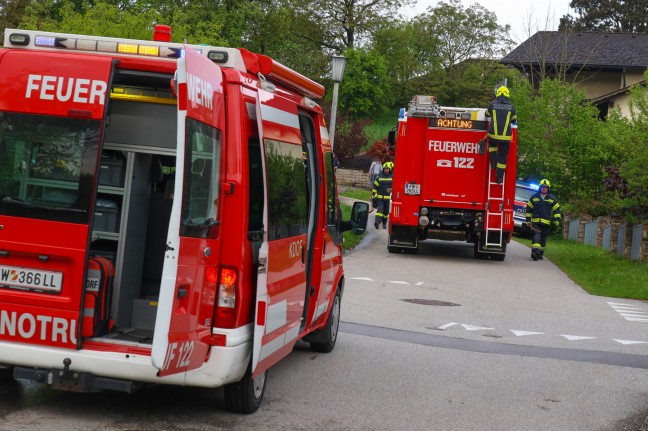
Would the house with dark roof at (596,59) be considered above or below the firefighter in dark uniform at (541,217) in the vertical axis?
above

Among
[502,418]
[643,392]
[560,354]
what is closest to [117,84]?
[502,418]

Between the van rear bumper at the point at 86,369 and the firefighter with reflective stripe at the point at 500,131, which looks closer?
the van rear bumper at the point at 86,369

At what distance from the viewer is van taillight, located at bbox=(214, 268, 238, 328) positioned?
6293 mm

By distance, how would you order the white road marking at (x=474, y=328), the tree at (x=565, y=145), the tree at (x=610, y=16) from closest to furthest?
the white road marking at (x=474, y=328), the tree at (x=565, y=145), the tree at (x=610, y=16)

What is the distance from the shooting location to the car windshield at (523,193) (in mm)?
34734

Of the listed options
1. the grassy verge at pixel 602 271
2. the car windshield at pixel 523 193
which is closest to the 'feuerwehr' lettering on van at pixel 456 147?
the grassy verge at pixel 602 271

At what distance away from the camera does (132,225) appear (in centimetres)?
707

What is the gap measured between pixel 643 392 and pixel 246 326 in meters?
4.29

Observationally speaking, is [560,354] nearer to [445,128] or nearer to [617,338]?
[617,338]

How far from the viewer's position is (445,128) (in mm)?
22234

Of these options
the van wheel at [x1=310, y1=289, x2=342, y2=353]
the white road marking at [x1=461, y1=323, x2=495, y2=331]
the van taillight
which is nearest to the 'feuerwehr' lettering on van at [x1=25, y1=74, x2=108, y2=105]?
the van taillight

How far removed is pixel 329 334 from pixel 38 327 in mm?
4272

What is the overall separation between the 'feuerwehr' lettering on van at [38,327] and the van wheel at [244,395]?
1.31 meters

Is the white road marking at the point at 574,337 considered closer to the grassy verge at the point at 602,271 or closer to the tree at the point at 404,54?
the grassy verge at the point at 602,271
